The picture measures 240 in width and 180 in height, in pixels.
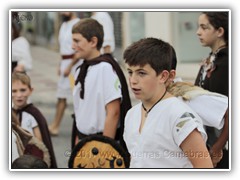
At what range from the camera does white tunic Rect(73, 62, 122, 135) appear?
4410 mm

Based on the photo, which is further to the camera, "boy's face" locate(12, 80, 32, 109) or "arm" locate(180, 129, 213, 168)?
"boy's face" locate(12, 80, 32, 109)

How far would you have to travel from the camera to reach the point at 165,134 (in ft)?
10.3

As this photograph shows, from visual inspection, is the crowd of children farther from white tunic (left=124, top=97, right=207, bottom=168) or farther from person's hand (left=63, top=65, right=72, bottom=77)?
person's hand (left=63, top=65, right=72, bottom=77)

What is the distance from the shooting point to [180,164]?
10.5 ft

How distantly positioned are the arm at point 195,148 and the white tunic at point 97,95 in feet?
4.52

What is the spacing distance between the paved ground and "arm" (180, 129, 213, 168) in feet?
7.86

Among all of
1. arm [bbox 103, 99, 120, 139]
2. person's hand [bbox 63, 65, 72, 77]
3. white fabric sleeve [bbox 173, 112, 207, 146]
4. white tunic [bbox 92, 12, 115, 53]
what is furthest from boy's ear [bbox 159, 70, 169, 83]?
person's hand [bbox 63, 65, 72, 77]

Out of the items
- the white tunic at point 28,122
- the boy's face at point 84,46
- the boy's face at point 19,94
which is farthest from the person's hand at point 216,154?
the boy's face at point 19,94

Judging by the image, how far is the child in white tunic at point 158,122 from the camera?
3.09 metres

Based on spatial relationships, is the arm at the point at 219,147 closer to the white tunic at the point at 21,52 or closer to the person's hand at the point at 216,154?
the person's hand at the point at 216,154

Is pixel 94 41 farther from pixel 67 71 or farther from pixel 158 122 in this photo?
pixel 67 71

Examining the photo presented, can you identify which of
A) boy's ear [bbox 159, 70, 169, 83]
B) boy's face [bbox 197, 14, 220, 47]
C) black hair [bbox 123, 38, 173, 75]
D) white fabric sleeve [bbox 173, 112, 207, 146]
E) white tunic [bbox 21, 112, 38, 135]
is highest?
boy's face [bbox 197, 14, 220, 47]
